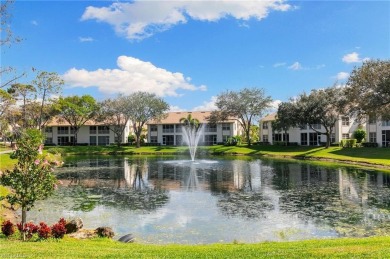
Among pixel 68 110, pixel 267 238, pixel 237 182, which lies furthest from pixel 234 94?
pixel 267 238

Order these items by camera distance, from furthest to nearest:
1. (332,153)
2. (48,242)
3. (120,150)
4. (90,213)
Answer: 1. (120,150)
2. (332,153)
3. (90,213)
4. (48,242)

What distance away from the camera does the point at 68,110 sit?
246 ft

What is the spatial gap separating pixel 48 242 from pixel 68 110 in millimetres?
67744

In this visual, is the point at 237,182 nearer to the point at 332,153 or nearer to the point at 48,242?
the point at 48,242

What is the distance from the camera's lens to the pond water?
559 inches

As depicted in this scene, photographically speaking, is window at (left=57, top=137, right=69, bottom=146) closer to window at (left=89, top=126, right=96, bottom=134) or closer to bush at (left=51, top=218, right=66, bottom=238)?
window at (left=89, top=126, right=96, bottom=134)

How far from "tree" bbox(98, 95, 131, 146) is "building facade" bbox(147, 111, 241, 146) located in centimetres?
876

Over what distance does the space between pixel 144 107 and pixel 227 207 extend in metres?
57.8

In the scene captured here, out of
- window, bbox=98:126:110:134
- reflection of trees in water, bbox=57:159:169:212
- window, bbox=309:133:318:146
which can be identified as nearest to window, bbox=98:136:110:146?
window, bbox=98:126:110:134

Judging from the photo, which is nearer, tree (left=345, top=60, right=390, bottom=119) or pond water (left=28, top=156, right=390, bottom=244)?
pond water (left=28, top=156, right=390, bottom=244)

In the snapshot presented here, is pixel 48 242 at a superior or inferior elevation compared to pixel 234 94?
inferior

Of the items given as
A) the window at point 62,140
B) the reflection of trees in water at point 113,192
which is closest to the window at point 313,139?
the reflection of trees in water at point 113,192

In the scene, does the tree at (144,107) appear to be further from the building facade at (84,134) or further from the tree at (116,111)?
the building facade at (84,134)

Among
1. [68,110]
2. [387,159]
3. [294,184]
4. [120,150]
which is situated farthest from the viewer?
[68,110]
